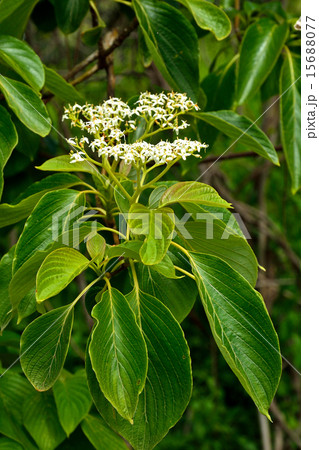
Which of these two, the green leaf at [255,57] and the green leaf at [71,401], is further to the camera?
the green leaf at [255,57]

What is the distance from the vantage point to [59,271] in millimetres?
540

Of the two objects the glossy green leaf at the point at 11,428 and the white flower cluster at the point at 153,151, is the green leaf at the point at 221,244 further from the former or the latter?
the glossy green leaf at the point at 11,428

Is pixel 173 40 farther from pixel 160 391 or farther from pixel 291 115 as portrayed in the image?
pixel 160 391

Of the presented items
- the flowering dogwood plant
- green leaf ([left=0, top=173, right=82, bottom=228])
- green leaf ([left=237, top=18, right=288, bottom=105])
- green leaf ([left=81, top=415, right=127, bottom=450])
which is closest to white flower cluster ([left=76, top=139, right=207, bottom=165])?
the flowering dogwood plant

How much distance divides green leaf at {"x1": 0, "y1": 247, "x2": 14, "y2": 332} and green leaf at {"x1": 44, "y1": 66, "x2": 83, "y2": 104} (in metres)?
0.28

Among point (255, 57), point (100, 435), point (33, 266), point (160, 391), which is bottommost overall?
point (100, 435)

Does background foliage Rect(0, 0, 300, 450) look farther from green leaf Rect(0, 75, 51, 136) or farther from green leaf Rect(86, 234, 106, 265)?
green leaf Rect(86, 234, 106, 265)

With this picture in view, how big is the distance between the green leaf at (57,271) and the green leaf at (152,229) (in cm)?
7

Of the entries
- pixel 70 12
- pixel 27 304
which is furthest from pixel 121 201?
pixel 70 12

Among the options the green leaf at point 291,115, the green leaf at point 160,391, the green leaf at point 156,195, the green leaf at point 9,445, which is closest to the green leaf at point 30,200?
the green leaf at point 156,195

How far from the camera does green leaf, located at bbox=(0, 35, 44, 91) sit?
0.72m

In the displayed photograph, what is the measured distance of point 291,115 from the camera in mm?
945

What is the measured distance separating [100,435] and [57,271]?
401mm

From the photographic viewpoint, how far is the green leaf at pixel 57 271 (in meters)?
0.52
